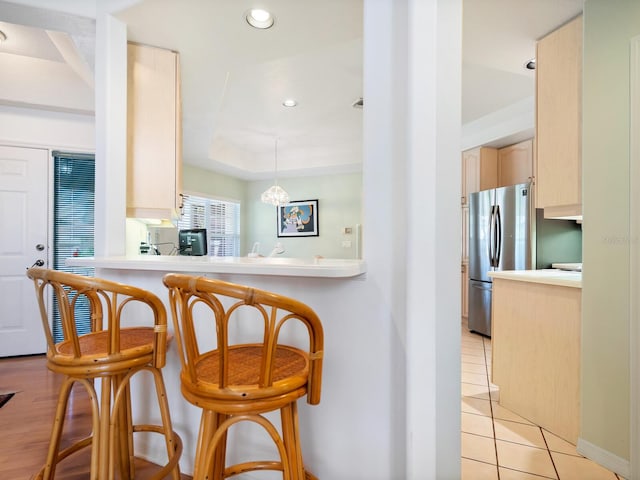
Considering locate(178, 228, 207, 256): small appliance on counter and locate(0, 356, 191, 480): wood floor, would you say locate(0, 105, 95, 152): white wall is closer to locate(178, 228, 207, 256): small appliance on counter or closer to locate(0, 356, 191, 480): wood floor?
locate(178, 228, 207, 256): small appliance on counter

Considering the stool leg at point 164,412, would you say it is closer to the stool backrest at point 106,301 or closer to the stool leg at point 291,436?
the stool backrest at point 106,301

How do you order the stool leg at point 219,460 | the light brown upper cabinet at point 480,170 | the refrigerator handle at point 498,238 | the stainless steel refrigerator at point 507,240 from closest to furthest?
the stool leg at point 219,460, the stainless steel refrigerator at point 507,240, the refrigerator handle at point 498,238, the light brown upper cabinet at point 480,170

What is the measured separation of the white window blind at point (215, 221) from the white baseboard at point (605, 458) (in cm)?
479

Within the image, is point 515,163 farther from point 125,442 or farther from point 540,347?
point 125,442

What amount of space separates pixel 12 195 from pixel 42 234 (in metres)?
0.43

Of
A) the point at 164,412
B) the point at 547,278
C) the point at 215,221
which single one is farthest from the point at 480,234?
the point at 215,221

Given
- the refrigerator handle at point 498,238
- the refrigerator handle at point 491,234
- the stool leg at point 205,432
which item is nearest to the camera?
the stool leg at point 205,432

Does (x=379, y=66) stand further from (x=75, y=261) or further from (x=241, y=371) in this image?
(x=75, y=261)

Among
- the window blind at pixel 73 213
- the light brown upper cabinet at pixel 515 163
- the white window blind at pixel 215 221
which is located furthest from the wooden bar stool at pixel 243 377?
the white window blind at pixel 215 221

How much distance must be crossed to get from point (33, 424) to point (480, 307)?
4009mm

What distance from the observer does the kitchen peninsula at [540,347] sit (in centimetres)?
188

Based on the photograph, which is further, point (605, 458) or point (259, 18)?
point (259, 18)

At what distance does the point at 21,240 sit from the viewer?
3.20 m

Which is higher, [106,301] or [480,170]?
[480,170]
